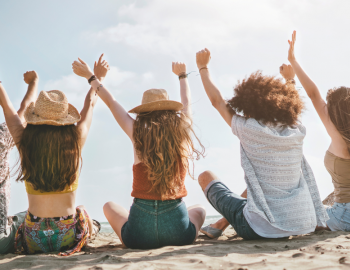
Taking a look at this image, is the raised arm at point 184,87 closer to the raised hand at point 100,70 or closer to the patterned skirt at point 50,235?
the raised hand at point 100,70

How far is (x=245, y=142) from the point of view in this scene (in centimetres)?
376

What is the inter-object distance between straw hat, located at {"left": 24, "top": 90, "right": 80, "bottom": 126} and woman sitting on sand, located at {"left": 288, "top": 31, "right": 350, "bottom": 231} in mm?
3165

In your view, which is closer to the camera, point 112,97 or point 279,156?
point 279,156

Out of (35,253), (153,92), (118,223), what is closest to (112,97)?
(153,92)

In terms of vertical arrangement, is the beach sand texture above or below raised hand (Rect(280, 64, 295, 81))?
below

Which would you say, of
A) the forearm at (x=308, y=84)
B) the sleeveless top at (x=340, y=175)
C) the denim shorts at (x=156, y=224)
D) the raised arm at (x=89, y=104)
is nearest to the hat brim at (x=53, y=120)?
the raised arm at (x=89, y=104)

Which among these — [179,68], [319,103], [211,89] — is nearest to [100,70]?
[179,68]

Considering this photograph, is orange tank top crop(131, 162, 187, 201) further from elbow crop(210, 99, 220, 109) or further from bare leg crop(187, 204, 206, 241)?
elbow crop(210, 99, 220, 109)

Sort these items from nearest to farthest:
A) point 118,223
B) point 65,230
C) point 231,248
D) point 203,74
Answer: point 231,248, point 65,230, point 118,223, point 203,74

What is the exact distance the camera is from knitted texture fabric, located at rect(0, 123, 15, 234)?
12.3 feet

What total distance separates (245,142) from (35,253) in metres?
2.70

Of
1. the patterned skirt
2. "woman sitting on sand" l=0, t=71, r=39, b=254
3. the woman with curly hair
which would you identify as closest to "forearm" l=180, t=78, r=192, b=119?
the woman with curly hair

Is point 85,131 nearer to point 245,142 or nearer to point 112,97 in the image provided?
point 112,97

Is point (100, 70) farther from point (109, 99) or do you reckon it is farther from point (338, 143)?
point (338, 143)
